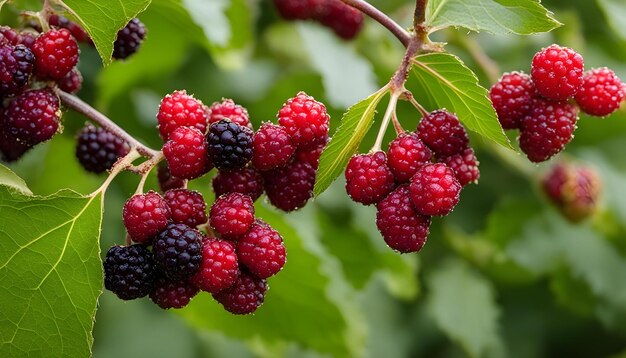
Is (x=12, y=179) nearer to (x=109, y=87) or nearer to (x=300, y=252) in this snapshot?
(x=300, y=252)

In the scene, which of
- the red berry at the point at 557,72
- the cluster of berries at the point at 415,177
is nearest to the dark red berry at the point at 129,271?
the cluster of berries at the point at 415,177

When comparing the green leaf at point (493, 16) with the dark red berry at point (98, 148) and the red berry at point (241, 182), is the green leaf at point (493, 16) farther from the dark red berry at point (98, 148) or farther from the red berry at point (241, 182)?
the dark red berry at point (98, 148)

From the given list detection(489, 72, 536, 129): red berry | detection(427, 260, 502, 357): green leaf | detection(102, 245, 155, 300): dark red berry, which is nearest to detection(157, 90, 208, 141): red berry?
detection(102, 245, 155, 300): dark red berry

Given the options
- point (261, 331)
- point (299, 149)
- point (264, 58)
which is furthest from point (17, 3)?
point (264, 58)

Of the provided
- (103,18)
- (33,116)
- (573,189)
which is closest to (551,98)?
(103,18)

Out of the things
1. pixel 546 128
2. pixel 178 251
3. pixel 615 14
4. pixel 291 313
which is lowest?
pixel 291 313

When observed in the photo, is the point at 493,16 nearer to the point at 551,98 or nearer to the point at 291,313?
Result: the point at 551,98
